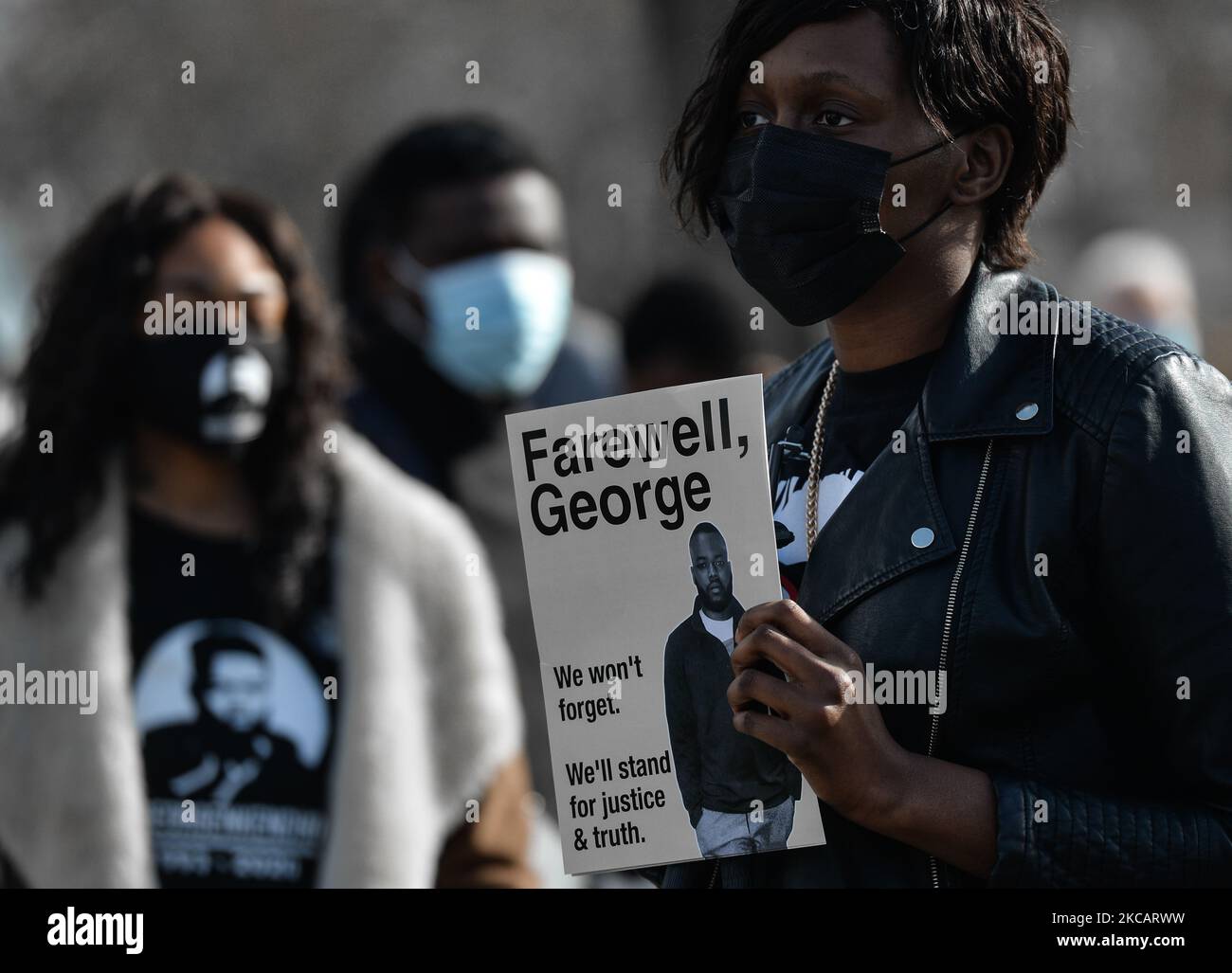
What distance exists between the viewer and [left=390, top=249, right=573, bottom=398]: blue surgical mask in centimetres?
540

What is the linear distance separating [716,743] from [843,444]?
16.5 inches

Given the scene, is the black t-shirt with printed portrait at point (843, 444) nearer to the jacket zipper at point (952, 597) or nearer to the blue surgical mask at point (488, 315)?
the jacket zipper at point (952, 597)

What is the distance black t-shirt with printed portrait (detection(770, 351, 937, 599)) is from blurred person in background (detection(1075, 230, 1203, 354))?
422 cm

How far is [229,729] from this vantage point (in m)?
3.96

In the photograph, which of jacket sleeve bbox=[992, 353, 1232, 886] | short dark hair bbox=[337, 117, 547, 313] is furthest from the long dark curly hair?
jacket sleeve bbox=[992, 353, 1232, 886]

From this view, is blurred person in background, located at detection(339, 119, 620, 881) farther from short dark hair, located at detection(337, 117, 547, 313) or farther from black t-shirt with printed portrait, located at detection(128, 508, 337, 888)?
black t-shirt with printed portrait, located at detection(128, 508, 337, 888)

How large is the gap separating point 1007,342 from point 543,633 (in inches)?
25.7

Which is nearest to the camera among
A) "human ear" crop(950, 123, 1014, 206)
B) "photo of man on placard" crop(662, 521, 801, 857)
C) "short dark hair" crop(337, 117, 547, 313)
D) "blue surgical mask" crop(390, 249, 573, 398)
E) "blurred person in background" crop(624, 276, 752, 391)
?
"photo of man on placard" crop(662, 521, 801, 857)

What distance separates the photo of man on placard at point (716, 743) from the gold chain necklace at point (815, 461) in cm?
15

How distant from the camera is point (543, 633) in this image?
6.35ft

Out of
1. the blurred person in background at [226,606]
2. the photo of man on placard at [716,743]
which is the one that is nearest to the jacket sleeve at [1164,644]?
the photo of man on placard at [716,743]
